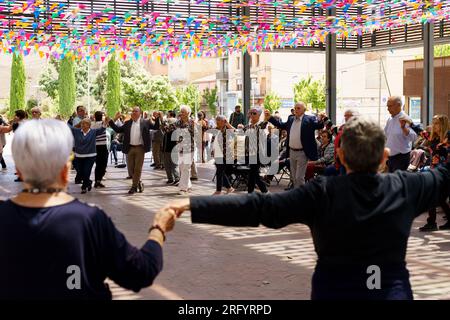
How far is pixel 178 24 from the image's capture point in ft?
57.2

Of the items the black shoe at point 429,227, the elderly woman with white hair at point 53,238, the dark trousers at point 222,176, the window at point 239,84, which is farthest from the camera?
the window at point 239,84

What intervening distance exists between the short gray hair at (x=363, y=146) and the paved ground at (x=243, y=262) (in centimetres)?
338

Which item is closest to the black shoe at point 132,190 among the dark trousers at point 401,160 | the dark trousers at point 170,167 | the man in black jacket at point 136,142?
the man in black jacket at point 136,142

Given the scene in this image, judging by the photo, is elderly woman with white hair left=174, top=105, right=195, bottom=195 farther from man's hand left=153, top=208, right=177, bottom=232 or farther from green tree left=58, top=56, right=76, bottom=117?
green tree left=58, top=56, right=76, bottom=117

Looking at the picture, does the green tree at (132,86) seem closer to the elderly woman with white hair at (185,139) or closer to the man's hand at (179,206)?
the elderly woman with white hair at (185,139)

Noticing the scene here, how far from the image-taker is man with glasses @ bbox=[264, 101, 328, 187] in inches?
481

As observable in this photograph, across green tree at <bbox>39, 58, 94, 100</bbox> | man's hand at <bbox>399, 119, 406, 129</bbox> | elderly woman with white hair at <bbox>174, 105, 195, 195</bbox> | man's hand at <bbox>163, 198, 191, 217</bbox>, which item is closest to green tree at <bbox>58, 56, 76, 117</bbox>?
green tree at <bbox>39, 58, 94, 100</bbox>

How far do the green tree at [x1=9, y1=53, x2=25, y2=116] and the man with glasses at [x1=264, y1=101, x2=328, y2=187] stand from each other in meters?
46.9

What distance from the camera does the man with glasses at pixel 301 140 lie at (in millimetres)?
12227

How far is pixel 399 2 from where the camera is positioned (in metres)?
15.2

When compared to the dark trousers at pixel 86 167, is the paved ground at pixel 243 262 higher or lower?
lower

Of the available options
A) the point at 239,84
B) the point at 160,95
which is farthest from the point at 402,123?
the point at 239,84
